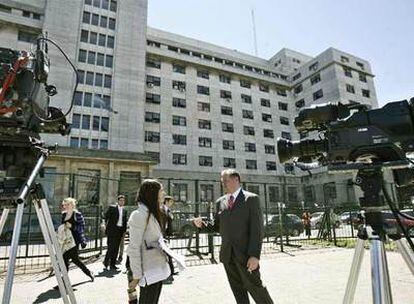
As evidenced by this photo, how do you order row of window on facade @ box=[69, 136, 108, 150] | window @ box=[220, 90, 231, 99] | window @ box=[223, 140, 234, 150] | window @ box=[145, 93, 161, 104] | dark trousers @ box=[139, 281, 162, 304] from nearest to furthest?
dark trousers @ box=[139, 281, 162, 304] → row of window on facade @ box=[69, 136, 108, 150] → window @ box=[145, 93, 161, 104] → window @ box=[223, 140, 234, 150] → window @ box=[220, 90, 231, 99]

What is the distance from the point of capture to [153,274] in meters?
3.16

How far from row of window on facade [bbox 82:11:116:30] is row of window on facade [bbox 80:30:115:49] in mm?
1365

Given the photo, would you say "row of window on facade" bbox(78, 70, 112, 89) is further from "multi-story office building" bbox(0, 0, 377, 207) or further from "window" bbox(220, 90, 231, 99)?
"window" bbox(220, 90, 231, 99)

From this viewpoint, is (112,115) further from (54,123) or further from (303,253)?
(54,123)

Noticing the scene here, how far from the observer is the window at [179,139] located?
39.0 m

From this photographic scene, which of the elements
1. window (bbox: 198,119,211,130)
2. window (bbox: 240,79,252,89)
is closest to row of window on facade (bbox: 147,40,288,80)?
window (bbox: 240,79,252,89)

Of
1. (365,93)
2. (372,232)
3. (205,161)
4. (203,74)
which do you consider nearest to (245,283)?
(372,232)

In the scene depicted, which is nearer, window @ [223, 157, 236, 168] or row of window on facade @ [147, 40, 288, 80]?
window @ [223, 157, 236, 168]

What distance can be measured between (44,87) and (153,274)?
218cm

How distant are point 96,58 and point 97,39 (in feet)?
8.47

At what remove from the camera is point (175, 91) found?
41.1m

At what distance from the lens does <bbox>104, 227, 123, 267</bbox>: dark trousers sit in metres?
7.91

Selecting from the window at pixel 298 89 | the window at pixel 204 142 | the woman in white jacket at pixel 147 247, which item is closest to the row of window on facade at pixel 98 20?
the window at pixel 204 142

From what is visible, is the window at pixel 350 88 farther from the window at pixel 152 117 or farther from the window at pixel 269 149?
the window at pixel 152 117
